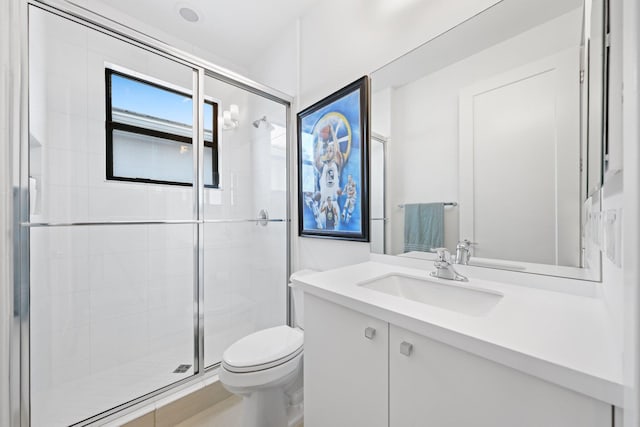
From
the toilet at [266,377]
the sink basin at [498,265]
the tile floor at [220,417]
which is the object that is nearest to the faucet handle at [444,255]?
the sink basin at [498,265]

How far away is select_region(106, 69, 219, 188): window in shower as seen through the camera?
5.43 ft

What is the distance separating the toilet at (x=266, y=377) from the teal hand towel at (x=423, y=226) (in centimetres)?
75

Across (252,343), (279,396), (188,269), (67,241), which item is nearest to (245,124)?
(188,269)

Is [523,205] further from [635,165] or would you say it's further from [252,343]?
[252,343]

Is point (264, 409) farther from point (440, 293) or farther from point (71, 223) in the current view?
point (71, 223)

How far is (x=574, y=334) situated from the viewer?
54 cm

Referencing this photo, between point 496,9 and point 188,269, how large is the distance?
213cm

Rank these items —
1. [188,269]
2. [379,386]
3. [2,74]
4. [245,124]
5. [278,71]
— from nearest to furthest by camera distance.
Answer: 1. [379,386]
2. [2,74]
3. [188,269]
4. [245,124]
5. [278,71]

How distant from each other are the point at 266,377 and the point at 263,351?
121mm

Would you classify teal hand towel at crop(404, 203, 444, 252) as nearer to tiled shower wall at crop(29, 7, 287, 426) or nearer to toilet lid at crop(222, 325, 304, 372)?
toilet lid at crop(222, 325, 304, 372)

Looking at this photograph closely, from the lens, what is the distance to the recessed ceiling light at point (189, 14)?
1.76m

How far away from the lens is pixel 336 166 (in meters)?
1.56

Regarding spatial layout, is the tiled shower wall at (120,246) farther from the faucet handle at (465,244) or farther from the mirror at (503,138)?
the faucet handle at (465,244)

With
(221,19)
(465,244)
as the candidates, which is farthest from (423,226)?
(221,19)
